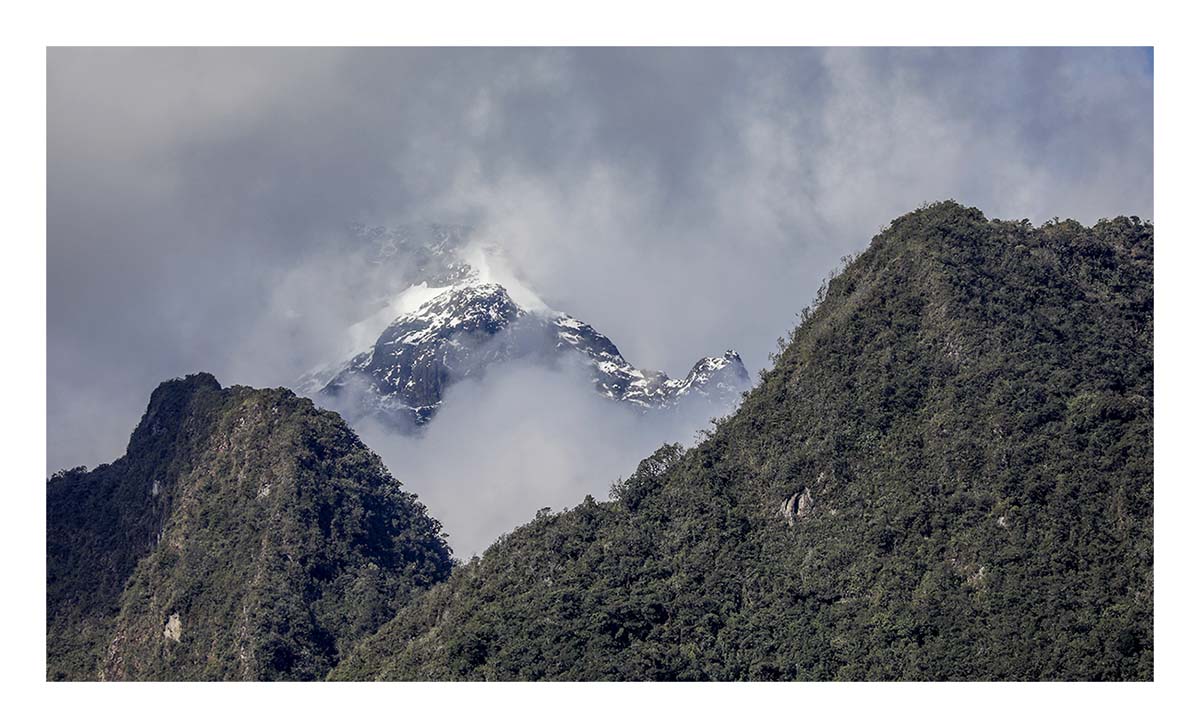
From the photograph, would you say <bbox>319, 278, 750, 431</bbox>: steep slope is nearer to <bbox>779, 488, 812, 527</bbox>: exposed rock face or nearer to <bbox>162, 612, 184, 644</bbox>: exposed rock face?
<bbox>162, 612, 184, 644</bbox>: exposed rock face

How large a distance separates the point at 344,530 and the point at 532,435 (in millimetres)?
27671

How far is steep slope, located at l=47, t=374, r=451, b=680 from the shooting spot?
71.4 m

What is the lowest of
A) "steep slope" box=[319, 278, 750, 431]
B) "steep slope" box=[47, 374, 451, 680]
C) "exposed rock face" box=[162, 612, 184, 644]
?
"exposed rock face" box=[162, 612, 184, 644]

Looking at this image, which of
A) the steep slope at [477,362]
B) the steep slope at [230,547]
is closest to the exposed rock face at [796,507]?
the steep slope at [230,547]

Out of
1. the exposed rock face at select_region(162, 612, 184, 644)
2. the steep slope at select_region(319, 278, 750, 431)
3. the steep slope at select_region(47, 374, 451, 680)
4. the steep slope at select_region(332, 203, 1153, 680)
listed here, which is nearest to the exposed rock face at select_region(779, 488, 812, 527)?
the steep slope at select_region(332, 203, 1153, 680)

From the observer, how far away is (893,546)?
203 ft

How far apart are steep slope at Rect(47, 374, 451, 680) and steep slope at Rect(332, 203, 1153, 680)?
12.6 ft

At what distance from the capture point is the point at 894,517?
62406 millimetres

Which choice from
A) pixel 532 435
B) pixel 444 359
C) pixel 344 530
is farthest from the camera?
pixel 444 359

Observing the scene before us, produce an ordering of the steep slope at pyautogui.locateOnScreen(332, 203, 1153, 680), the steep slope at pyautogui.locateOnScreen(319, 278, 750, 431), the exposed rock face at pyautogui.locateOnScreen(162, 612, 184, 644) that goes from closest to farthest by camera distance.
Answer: the steep slope at pyautogui.locateOnScreen(332, 203, 1153, 680) → the exposed rock face at pyautogui.locateOnScreen(162, 612, 184, 644) → the steep slope at pyautogui.locateOnScreen(319, 278, 750, 431)

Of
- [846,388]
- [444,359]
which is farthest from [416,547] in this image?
[444,359]

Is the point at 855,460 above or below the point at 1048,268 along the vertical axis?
below

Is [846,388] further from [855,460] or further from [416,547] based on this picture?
[416,547]

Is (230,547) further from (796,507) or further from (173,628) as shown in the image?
(796,507)
